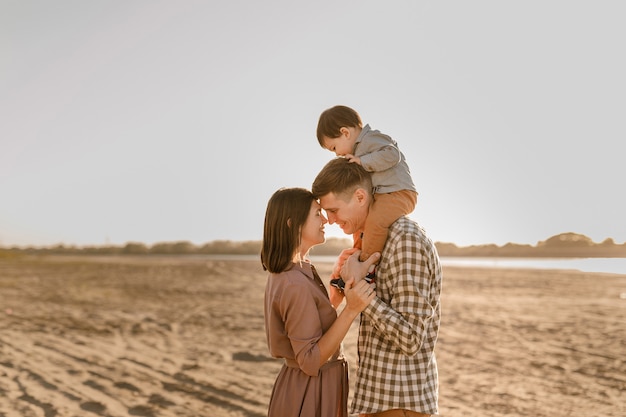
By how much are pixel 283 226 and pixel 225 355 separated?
673 cm

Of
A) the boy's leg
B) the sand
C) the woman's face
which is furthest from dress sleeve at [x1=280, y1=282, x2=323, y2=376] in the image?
the sand

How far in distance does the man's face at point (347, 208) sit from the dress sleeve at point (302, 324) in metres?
0.40

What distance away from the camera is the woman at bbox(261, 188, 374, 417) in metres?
2.49

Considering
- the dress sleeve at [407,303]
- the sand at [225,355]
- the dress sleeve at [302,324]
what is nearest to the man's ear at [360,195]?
the dress sleeve at [407,303]

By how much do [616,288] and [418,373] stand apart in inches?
767

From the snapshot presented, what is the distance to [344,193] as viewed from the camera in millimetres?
2689

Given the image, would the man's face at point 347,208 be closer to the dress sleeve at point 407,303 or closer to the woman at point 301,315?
the woman at point 301,315

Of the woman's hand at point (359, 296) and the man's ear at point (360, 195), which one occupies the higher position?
the man's ear at point (360, 195)

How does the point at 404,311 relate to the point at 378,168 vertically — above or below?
below

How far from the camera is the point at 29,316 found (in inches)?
491

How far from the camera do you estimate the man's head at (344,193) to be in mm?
2680

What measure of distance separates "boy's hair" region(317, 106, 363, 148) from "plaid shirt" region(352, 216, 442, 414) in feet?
2.73

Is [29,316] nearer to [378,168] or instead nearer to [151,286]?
[151,286]

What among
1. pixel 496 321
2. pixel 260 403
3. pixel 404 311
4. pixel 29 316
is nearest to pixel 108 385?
pixel 260 403
